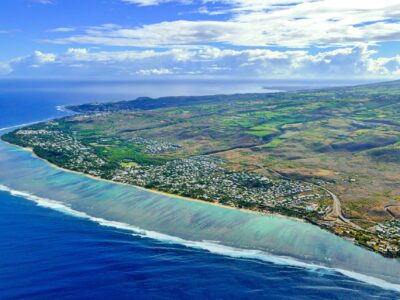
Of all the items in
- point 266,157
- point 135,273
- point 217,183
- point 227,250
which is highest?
point 266,157

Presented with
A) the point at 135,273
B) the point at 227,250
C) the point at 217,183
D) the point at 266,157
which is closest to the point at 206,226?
the point at 227,250

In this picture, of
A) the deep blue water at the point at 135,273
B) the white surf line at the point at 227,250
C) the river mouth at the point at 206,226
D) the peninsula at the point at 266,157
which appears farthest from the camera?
the peninsula at the point at 266,157

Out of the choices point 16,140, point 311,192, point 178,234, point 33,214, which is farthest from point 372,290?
point 16,140

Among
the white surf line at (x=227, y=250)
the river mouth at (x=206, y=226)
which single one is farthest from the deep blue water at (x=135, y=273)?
the river mouth at (x=206, y=226)

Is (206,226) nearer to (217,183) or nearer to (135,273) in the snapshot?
(135,273)

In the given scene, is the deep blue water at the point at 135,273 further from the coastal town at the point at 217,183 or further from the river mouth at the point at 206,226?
the coastal town at the point at 217,183

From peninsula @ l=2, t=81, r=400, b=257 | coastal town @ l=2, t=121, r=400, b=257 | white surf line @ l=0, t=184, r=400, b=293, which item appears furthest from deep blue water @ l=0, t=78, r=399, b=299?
coastal town @ l=2, t=121, r=400, b=257

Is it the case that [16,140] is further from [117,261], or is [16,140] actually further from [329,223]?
[329,223]

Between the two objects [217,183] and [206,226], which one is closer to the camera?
[206,226]
